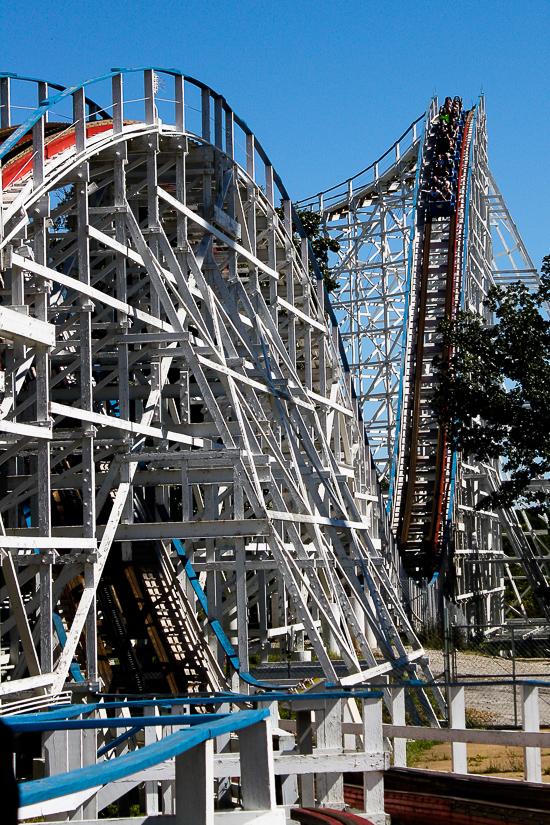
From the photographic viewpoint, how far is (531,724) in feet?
25.3

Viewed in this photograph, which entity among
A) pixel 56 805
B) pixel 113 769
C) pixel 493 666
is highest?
pixel 113 769

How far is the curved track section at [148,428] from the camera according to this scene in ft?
32.7

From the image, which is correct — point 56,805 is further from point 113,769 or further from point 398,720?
point 398,720

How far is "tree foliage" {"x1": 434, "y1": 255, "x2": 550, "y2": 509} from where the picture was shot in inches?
665

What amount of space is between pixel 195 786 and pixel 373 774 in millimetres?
3828

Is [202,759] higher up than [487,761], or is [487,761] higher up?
[202,759]

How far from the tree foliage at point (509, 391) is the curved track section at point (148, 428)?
2.40 m

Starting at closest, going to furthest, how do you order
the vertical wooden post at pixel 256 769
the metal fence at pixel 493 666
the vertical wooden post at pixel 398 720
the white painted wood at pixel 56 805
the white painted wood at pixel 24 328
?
the white painted wood at pixel 56 805
the vertical wooden post at pixel 256 769
the vertical wooden post at pixel 398 720
the white painted wood at pixel 24 328
the metal fence at pixel 493 666

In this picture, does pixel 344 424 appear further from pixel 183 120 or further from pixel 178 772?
pixel 178 772

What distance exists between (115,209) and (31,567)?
14.2 ft

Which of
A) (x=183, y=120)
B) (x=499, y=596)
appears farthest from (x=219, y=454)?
(x=499, y=596)

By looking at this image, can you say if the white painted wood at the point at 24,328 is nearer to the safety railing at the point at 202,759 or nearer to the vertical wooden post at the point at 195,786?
the safety railing at the point at 202,759

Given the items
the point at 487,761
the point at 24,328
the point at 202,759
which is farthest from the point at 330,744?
the point at 24,328

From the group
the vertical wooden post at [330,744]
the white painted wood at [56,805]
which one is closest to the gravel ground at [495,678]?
the vertical wooden post at [330,744]
